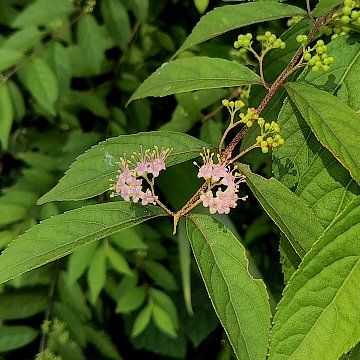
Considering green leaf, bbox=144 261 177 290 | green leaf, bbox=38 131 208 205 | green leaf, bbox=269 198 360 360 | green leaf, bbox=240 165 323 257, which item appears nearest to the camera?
green leaf, bbox=269 198 360 360

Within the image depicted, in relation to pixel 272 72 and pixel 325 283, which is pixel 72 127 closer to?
pixel 272 72

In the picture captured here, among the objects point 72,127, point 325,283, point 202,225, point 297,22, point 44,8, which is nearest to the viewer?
point 325,283

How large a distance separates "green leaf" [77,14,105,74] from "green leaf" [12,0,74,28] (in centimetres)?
6

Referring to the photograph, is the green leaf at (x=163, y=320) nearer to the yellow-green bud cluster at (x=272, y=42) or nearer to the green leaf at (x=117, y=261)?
the green leaf at (x=117, y=261)

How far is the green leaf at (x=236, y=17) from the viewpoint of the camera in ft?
3.26

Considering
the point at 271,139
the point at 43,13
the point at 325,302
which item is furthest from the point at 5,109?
the point at 325,302

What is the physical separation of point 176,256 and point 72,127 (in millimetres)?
599

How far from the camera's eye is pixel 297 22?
1.06m

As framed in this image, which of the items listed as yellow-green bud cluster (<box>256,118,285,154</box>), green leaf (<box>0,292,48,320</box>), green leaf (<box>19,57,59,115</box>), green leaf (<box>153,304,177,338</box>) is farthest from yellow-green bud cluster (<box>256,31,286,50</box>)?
green leaf (<box>0,292,48,320</box>)

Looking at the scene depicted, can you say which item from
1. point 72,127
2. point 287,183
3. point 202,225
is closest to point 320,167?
point 287,183

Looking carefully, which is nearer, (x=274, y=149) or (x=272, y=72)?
(x=274, y=149)

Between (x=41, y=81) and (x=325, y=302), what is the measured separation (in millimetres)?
1148

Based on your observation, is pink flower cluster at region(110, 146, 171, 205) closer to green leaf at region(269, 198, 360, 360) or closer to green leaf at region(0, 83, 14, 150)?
green leaf at region(269, 198, 360, 360)

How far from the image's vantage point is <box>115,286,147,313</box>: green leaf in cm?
192
